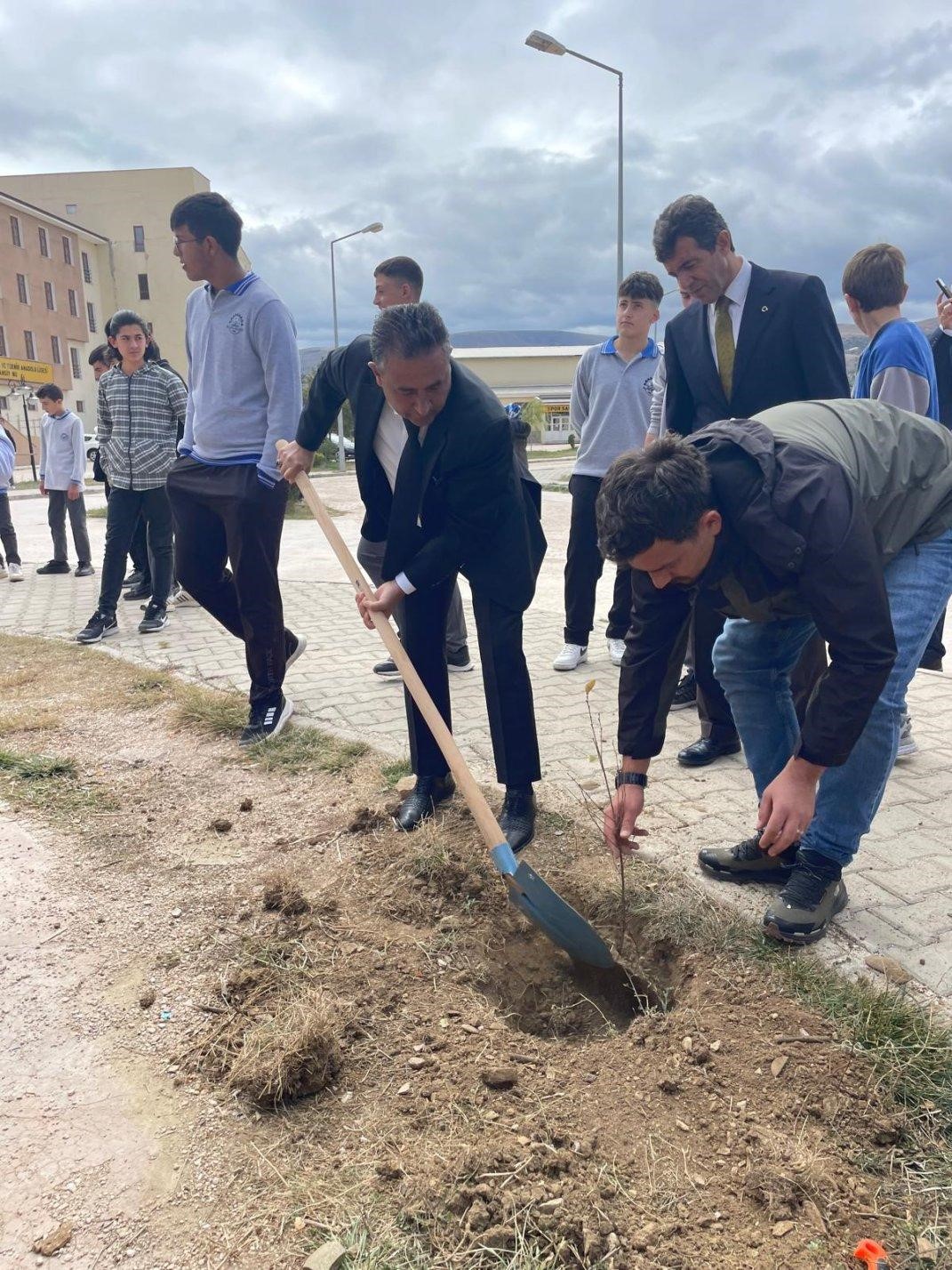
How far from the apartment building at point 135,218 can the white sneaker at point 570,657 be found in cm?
5362

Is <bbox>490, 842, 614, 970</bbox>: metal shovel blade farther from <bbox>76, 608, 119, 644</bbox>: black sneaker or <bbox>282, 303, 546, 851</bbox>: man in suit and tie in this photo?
<bbox>76, 608, 119, 644</bbox>: black sneaker

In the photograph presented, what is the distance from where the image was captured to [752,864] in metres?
3.09

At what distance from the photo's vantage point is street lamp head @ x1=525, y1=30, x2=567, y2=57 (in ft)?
40.2

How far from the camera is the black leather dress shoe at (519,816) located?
3340 millimetres

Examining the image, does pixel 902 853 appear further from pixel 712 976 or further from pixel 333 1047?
pixel 333 1047

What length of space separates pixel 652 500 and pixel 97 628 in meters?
5.66

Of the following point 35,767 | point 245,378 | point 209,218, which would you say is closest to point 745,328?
point 245,378

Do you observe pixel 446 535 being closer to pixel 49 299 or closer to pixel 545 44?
pixel 545 44

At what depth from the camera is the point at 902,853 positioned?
325 cm

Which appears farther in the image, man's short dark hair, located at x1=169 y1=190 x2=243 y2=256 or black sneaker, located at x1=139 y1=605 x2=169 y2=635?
black sneaker, located at x1=139 y1=605 x2=169 y2=635

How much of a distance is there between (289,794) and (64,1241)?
85.2 inches

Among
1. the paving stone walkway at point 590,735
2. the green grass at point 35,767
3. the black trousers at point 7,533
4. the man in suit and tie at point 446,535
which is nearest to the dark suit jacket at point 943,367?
the paving stone walkway at point 590,735

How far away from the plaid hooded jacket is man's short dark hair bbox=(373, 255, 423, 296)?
2884 mm

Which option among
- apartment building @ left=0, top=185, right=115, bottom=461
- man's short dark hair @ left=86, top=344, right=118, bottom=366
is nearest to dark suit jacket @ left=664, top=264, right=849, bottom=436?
man's short dark hair @ left=86, top=344, right=118, bottom=366
